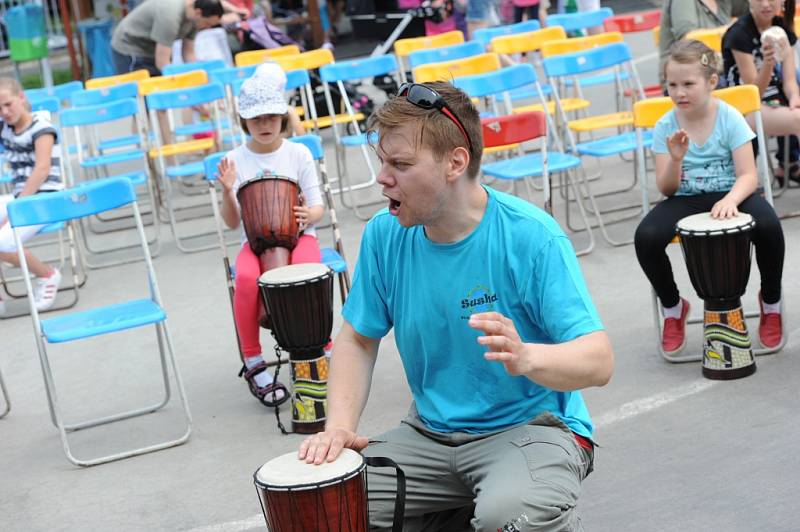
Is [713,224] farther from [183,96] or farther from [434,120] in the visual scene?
[183,96]

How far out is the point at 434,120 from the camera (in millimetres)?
2627

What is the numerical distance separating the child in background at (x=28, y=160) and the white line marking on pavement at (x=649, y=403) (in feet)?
11.4

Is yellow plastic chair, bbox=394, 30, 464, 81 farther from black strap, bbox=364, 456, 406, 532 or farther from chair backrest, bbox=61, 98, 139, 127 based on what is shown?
black strap, bbox=364, 456, 406, 532

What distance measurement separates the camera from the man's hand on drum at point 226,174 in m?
4.94

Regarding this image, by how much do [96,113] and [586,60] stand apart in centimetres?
304

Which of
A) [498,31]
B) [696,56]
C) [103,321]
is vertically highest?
[696,56]

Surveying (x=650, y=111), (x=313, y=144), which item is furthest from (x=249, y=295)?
(x=650, y=111)

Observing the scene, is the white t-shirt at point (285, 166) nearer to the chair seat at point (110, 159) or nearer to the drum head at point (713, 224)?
the drum head at point (713, 224)

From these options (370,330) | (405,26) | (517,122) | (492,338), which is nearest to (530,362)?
(492,338)

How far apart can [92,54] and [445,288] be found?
42.3 ft

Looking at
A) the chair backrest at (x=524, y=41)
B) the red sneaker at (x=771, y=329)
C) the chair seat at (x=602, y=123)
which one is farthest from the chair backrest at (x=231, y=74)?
the red sneaker at (x=771, y=329)

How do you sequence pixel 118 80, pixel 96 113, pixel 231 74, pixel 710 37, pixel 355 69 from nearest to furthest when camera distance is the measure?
pixel 710 37
pixel 96 113
pixel 355 69
pixel 231 74
pixel 118 80

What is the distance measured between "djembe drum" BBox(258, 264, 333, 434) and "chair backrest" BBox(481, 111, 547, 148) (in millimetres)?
1361

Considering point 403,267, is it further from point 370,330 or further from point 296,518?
point 296,518
